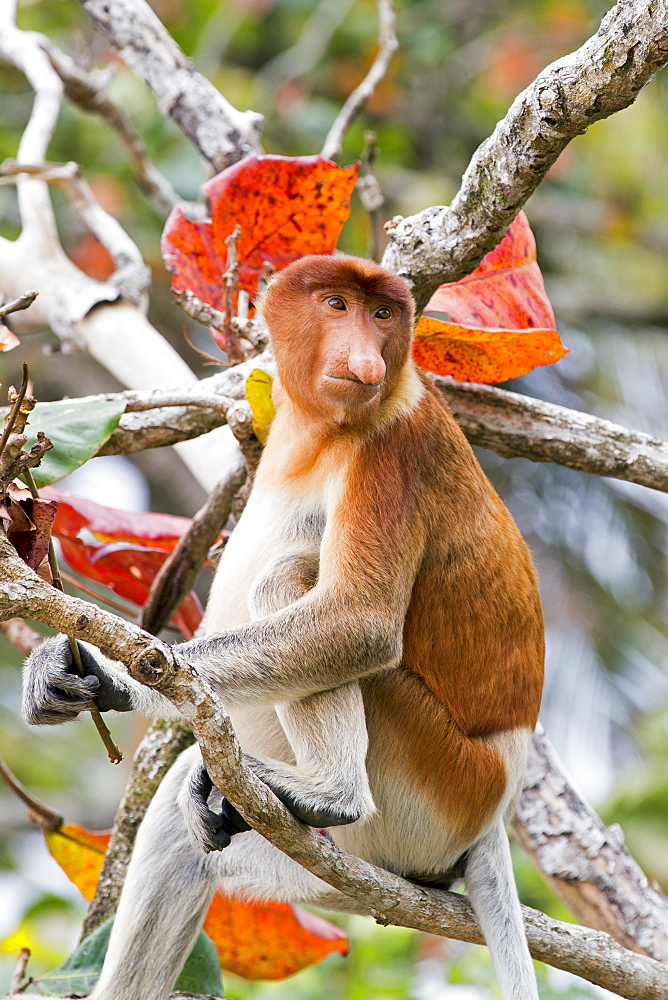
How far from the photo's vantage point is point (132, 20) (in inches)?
151

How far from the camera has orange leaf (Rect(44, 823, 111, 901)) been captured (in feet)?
10.0

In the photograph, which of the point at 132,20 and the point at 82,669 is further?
the point at 132,20

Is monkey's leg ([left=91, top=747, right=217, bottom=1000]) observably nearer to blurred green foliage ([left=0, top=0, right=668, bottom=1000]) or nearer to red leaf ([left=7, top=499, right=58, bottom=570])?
red leaf ([left=7, top=499, right=58, bottom=570])

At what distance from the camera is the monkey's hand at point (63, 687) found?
206 centimetres

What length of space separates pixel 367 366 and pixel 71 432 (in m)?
0.69

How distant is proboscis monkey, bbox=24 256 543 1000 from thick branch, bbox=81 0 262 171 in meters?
1.51

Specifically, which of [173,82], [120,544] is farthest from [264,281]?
[173,82]

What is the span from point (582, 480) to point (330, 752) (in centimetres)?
445

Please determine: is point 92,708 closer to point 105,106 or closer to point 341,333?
point 341,333

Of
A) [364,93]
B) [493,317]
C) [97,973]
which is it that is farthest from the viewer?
[364,93]

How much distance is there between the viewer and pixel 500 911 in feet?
7.64

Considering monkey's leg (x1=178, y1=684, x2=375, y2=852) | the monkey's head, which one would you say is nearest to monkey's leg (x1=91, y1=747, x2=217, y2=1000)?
monkey's leg (x1=178, y1=684, x2=375, y2=852)

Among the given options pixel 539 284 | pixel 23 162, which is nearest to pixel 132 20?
pixel 23 162

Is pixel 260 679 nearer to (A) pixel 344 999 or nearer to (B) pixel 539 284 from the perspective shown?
(B) pixel 539 284
